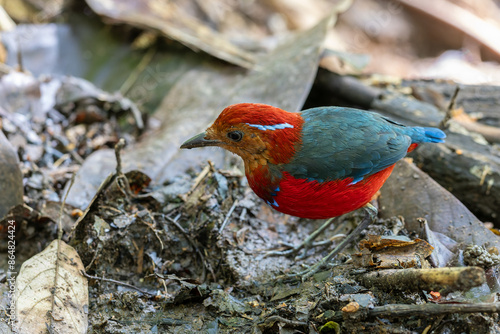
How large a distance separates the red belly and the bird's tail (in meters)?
0.51

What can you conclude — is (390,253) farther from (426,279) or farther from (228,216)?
(228,216)

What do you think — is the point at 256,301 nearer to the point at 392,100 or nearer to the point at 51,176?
the point at 51,176

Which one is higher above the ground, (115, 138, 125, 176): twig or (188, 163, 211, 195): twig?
(115, 138, 125, 176): twig

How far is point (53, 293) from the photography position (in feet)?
9.73

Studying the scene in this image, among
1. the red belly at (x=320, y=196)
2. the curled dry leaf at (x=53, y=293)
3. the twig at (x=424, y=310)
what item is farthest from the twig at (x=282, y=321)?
the curled dry leaf at (x=53, y=293)

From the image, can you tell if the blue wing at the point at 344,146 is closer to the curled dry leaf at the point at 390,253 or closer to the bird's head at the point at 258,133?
the bird's head at the point at 258,133

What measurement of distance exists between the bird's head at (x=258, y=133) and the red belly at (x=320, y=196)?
207mm

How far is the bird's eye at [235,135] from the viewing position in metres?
3.29

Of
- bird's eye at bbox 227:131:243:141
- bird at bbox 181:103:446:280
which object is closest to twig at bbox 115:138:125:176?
bird at bbox 181:103:446:280

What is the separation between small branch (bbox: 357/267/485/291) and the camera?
7.84ft

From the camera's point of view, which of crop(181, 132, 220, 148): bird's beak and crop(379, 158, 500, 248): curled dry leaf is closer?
crop(181, 132, 220, 148): bird's beak

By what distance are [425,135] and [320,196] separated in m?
1.12

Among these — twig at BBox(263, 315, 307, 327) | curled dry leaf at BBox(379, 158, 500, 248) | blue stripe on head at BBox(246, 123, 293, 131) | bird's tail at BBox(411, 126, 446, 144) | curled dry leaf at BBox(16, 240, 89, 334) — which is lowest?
curled dry leaf at BBox(16, 240, 89, 334)

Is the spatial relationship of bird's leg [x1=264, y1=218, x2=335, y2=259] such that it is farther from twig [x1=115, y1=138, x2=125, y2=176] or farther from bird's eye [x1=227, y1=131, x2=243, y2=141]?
twig [x1=115, y1=138, x2=125, y2=176]
